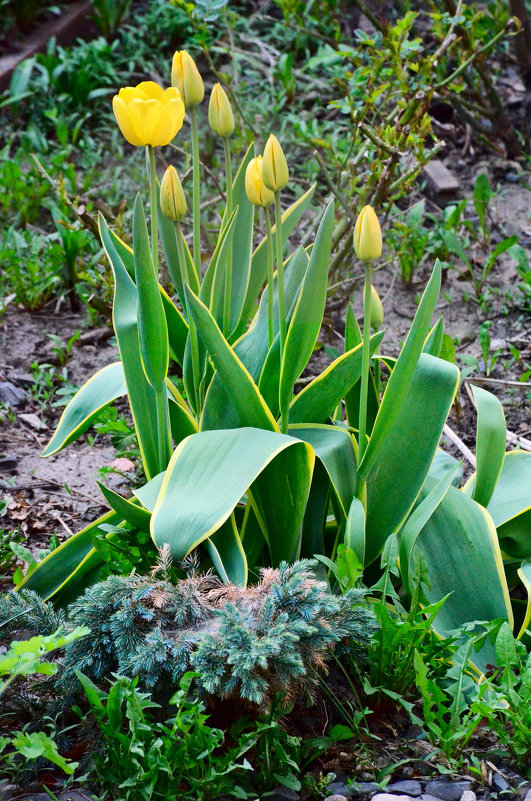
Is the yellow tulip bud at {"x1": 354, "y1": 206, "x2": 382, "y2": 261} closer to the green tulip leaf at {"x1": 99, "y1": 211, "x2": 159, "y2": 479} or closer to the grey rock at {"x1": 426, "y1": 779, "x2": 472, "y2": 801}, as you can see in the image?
the green tulip leaf at {"x1": 99, "y1": 211, "x2": 159, "y2": 479}

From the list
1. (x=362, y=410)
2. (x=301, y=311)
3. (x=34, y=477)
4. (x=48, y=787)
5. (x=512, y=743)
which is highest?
(x=301, y=311)

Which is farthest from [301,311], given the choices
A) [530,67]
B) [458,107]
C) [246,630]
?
[530,67]

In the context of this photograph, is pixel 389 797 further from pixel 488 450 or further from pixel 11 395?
pixel 11 395

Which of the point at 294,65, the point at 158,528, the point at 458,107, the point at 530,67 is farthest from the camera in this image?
the point at 294,65

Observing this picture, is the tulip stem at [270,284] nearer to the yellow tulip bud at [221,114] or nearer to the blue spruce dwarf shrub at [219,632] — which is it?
the yellow tulip bud at [221,114]

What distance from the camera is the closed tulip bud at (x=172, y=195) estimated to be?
1.65 metres

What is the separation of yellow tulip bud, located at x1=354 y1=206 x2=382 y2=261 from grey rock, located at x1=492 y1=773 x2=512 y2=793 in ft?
2.99

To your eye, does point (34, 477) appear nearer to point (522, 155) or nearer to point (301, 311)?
point (301, 311)

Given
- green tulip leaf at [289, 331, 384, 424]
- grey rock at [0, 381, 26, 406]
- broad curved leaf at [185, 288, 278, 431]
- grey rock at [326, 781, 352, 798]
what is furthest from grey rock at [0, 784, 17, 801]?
grey rock at [0, 381, 26, 406]

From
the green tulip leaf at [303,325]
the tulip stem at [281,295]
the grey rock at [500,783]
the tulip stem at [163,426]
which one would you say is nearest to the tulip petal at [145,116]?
the tulip stem at [281,295]

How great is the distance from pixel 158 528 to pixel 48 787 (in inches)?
19.1

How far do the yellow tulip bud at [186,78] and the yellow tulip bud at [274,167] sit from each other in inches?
10.6

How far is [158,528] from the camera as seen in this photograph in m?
1.41

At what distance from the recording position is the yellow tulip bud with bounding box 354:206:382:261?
143cm
